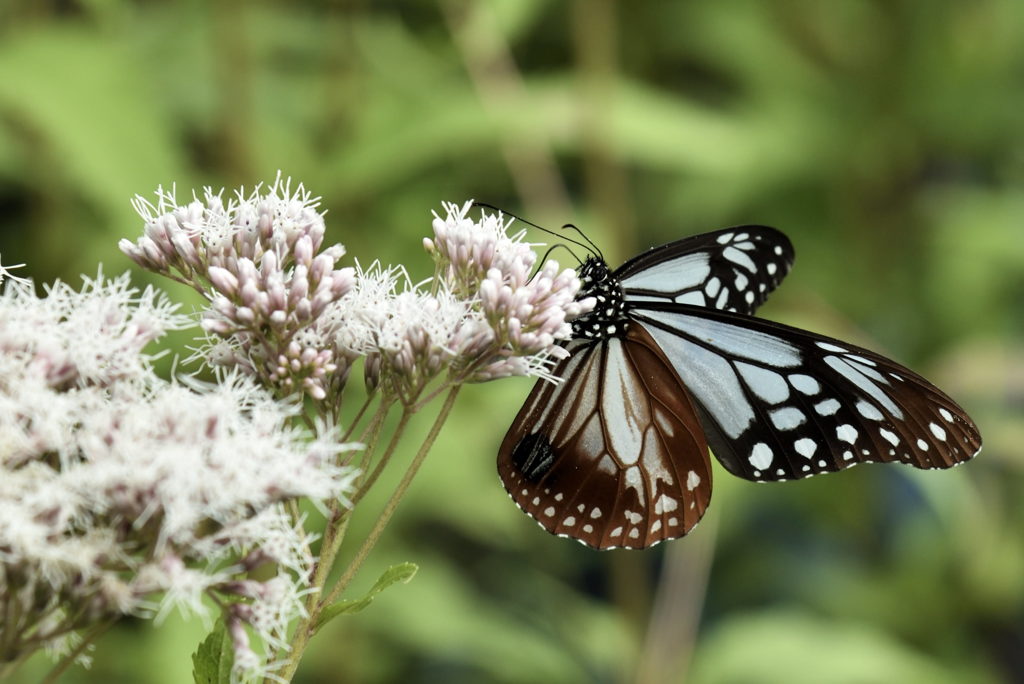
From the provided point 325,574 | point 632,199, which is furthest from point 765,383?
point 632,199

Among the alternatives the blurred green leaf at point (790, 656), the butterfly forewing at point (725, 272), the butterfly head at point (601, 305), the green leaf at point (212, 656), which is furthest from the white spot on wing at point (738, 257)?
the green leaf at point (212, 656)

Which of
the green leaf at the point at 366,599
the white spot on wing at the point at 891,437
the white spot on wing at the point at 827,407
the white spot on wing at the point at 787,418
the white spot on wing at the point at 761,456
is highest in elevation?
the white spot on wing at the point at 827,407

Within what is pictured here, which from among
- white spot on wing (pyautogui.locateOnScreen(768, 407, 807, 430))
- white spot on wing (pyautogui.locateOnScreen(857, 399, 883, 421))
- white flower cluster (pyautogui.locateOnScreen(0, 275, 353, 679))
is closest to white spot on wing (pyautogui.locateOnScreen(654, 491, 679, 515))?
white spot on wing (pyautogui.locateOnScreen(768, 407, 807, 430))

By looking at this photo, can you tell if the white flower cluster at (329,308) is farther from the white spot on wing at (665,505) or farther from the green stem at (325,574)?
the white spot on wing at (665,505)

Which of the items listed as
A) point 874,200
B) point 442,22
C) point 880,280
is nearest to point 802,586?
point 880,280

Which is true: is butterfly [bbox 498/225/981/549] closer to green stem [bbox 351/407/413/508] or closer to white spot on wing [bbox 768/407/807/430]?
white spot on wing [bbox 768/407/807/430]
